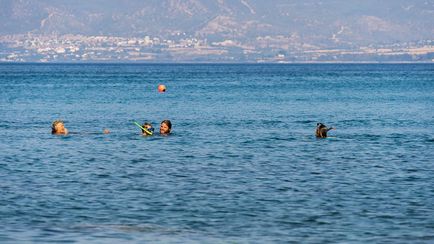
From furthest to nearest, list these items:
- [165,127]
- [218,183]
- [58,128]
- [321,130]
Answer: [165,127] < [58,128] < [321,130] < [218,183]

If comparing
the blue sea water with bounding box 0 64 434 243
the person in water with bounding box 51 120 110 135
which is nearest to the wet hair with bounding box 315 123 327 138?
the blue sea water with bounding box 0 64 434 243

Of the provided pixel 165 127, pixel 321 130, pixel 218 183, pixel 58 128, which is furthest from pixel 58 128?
pixel 218 183

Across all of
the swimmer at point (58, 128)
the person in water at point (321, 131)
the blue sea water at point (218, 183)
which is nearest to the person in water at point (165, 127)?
the blue sea water at point (218, 183)

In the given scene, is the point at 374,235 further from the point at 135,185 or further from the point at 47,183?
the point at 47,183

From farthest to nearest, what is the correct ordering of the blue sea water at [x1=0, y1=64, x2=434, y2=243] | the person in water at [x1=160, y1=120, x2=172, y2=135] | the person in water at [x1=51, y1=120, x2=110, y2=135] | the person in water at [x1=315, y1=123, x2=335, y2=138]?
the person in water at [x1=160, y1=120, x2=172, y2=135], the person in water at [x1=51, y1=120, x2=110, y2=135], the person in water at [x1=315, y1=123, x2=335, y2=138], the blue sea water at [x1=0, y1=64, x2=434, y2=243]

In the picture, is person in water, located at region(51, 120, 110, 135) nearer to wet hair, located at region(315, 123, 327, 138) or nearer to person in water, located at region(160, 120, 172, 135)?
person in water, located at region(160, 120, 172, 135)

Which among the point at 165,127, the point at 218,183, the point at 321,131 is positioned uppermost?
the point at 218,183

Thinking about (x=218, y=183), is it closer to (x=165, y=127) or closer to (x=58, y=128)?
(x=165, y=127)

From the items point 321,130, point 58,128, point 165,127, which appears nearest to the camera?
point 321,130

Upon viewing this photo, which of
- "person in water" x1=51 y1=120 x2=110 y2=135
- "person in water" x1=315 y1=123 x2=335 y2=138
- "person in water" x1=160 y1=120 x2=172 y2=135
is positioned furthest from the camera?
"person in water" x1=160 y1=120 x2=172 y2=135

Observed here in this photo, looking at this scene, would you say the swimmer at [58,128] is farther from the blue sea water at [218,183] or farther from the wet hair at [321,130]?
the wet hair at [321,130]

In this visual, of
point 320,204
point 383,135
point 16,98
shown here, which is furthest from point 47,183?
point 16,98

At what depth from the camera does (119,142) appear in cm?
4762

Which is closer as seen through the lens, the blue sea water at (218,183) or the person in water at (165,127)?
the blue sea water at (218,183)
